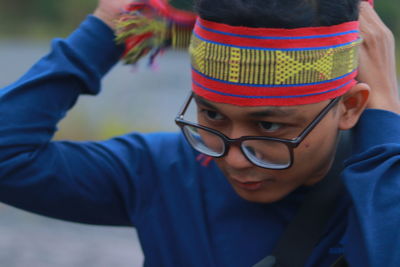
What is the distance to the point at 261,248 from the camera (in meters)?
2.16

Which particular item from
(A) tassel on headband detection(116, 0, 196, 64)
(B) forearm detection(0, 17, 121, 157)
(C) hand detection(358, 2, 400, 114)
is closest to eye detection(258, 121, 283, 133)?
(C) hand detection(358, 2, 400, 114)

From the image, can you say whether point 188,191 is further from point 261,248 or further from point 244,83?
point 244,83

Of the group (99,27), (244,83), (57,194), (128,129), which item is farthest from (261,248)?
(128,129)

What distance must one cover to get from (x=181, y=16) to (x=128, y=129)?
487cm

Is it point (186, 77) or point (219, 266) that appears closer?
point (219, 266)

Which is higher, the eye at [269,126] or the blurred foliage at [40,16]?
the eye at [269,126]

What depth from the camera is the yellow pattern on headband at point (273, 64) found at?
1.91 metres

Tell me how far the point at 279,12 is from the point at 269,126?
333 mm

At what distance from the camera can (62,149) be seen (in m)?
2.32

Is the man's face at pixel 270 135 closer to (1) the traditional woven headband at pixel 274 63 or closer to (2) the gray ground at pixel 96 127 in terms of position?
(1) the traditional woven headband at pixel 274 63

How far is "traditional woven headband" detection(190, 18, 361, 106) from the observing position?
191cm

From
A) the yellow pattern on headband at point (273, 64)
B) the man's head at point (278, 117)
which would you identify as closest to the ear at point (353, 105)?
the man's head at point (278, 117)

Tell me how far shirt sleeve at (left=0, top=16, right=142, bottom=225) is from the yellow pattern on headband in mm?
529

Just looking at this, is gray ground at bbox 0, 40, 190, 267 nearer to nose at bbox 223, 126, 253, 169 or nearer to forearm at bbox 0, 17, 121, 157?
forearm at bbox 0, 17, 121, 157
